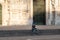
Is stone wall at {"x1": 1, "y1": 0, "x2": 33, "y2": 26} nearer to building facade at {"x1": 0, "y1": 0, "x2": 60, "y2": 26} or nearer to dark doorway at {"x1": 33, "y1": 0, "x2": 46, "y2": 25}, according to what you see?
building facade at {"x1": 0, "y1": 0, "x2": 60, "y2": 26}

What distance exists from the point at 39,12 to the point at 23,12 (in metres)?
1.66

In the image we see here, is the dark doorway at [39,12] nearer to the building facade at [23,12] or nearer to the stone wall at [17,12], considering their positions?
the building facade at [23,12]

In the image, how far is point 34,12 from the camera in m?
23.9

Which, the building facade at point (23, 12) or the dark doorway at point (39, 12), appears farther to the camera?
the dark doorway at point (39, 12)

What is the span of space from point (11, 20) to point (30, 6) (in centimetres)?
229

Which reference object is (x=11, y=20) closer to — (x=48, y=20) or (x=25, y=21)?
(x=25, y=21)

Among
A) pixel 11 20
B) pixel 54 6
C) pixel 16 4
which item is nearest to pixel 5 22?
pixel 11 20

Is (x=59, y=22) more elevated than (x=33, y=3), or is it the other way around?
(x=33, y=3)

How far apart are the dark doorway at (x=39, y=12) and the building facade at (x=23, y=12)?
470 mm

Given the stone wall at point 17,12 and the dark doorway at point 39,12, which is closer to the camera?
the stone wall at point 17,12

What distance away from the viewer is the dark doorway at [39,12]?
2383 cm

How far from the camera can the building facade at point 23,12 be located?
23.2 meters

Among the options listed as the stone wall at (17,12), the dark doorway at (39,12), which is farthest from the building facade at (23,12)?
the dark doorway at (39,12)

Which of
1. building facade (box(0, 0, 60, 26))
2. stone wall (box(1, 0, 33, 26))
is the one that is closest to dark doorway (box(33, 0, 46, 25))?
building facade (box(0, 0, 60, 26))
